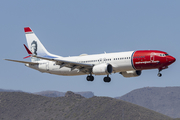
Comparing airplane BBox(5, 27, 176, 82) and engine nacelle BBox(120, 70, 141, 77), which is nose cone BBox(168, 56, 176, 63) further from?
engine nacelle BBox(120, 70, 141, 77)

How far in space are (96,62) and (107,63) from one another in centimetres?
299

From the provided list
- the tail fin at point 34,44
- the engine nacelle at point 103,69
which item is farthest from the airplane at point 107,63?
the tail fin at point 34,44

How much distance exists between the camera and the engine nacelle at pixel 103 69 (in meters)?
71.2

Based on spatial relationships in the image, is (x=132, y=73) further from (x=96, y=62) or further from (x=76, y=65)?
(x=76, y=65)

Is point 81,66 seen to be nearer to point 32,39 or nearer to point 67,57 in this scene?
point 67,57

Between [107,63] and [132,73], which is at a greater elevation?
[107,63]

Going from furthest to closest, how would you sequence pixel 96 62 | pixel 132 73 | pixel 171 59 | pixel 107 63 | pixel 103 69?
pixel 132 73, pixel 96 62, pixel 107 63, pixel 103 69, pixel 171 59

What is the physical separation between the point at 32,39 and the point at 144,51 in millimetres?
34108

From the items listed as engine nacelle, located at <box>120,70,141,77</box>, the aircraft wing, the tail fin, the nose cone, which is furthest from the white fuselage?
the nose cone

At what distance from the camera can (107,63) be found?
240 ft

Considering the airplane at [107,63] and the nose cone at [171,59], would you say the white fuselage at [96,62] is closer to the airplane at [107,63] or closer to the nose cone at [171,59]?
the airplane at [107,63]

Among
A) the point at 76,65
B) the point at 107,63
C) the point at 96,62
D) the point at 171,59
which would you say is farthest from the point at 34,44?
the point at 171,59

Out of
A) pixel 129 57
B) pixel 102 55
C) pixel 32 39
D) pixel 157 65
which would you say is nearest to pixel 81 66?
pixel 102 55

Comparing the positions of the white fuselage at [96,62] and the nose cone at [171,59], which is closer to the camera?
the nose cone at [171,59]
